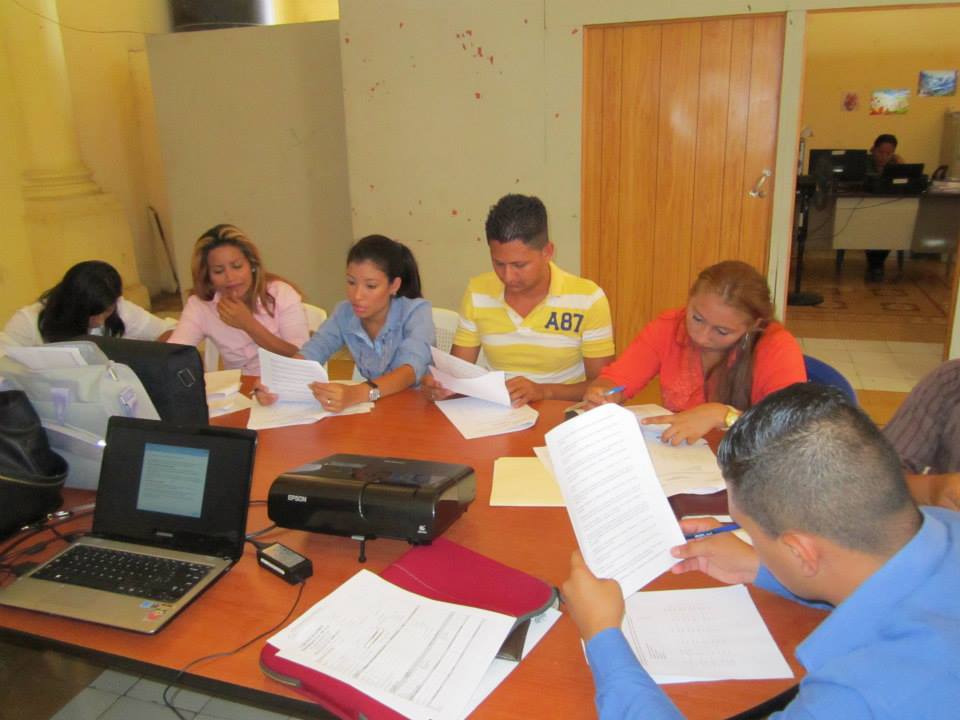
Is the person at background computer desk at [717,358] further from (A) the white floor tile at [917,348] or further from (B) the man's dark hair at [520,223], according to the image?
(A) the white floor tile at [917,348]

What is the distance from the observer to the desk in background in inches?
259

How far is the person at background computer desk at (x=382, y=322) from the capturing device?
7.82 ft

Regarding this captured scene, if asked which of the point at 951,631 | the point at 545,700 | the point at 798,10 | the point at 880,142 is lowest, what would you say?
the point at 545,700

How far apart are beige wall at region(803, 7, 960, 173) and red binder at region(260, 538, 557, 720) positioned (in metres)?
7.67

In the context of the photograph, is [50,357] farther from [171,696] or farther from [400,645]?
[400,645]

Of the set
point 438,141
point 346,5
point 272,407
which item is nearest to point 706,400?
point 272,407

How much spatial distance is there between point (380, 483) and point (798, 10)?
3.38 meters

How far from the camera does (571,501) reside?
1218 mm

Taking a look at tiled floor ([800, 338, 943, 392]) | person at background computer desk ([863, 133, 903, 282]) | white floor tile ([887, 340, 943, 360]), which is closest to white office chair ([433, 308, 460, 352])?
tiled floor ([800, 338, 943, 392])

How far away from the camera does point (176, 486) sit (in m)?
1.40

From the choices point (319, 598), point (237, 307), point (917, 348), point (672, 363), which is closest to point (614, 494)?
point (319, 598)

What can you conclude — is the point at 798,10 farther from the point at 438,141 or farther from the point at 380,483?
the point at 380,483

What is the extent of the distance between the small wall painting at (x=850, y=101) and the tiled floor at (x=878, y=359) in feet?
12.6

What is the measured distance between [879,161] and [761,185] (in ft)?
14.0
